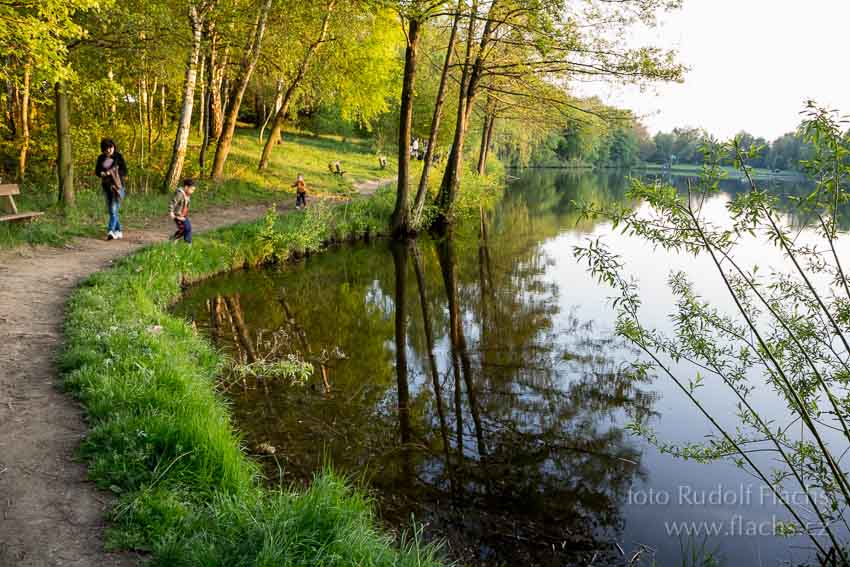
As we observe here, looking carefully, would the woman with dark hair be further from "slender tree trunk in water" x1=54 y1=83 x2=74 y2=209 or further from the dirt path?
the dirt path

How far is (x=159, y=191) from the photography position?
725 inches

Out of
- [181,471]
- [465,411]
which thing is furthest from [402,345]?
[181,471]

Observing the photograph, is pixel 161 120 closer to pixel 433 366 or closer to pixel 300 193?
pixel 300 193

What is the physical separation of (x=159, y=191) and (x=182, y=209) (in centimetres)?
685

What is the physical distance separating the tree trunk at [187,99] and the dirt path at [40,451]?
29.1 feet

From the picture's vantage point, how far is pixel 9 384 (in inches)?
220

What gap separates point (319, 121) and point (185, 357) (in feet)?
145

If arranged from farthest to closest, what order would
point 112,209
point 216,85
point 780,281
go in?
1. point 216,85
2. point 112,209
3. point 780,281

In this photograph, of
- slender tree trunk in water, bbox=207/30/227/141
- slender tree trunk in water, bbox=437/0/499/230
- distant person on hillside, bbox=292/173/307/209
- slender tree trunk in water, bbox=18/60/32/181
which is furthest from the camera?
slender tree trunk in water, bbox=207/30/227/141

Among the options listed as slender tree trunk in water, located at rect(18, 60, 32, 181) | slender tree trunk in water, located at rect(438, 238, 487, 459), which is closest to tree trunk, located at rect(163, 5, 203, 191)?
slender tree trunk in water, located at rect(18, 60, 32, 181)

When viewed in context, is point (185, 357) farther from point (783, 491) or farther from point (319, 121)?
point (319, 121)

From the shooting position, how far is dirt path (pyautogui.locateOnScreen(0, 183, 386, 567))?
11.1 feet

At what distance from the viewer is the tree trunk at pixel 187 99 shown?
610 inches

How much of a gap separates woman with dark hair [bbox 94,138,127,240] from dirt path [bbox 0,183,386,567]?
11.8 ft
